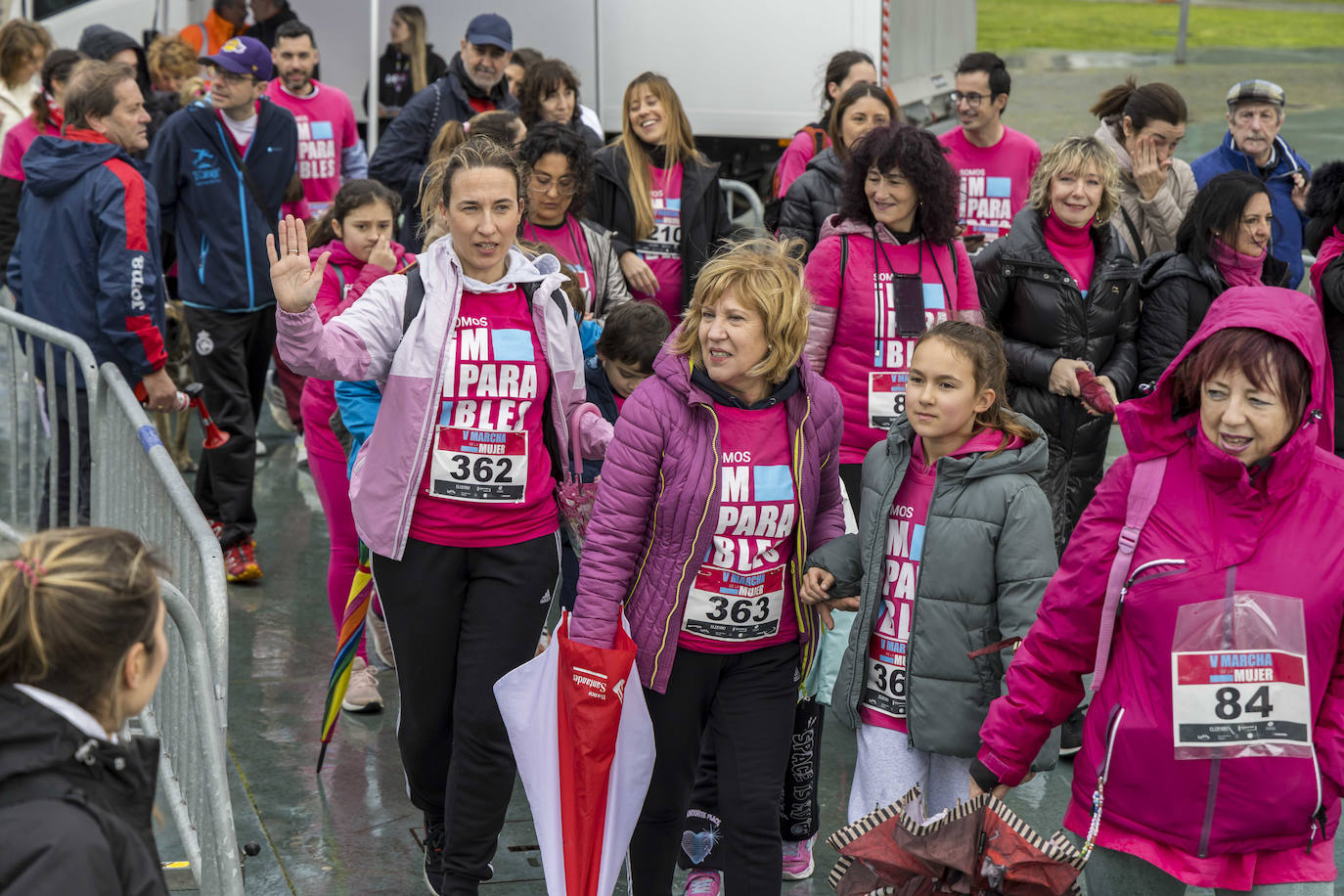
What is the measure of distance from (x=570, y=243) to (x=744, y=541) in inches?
86.1

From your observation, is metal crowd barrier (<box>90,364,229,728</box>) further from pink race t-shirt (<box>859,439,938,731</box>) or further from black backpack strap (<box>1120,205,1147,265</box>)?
black backpack strap (<box>1120,205,1147,265</box>)

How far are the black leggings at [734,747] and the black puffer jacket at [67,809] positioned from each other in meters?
1.79

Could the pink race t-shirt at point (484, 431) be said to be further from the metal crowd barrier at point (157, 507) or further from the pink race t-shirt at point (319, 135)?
the pink race t-shirt at point (319, 135)

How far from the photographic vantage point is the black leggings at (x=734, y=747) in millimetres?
3789

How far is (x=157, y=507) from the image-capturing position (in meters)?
4.14

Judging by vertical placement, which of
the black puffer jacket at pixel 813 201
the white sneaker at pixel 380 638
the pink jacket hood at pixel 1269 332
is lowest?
the white sneaker at pixel 380 638

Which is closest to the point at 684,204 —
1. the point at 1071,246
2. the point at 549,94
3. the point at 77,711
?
the point at 549,94

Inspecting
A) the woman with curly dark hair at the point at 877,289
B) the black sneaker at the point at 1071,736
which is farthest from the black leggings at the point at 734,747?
the black sneaker at the point at 1071,736

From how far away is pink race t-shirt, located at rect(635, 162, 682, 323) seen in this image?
6.63 meters

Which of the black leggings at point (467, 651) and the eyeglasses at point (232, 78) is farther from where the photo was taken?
the eyeglasses at point (232, 78)

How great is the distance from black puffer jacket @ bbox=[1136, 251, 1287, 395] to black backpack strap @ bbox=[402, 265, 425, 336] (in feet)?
9.38

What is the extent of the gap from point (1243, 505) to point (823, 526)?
131 centimetres

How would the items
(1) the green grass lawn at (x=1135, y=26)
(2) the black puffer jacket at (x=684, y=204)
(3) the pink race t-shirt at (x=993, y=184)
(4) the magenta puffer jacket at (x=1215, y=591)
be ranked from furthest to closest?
(1) the green grass lawn at (x=1135, y=26) → (3) the pink race t-shirt at (x=993, y=184) → (2) the black puffer jacket at (x=684, y=204) → (4) the magenta puffer jacket at (x=1215, y=591)

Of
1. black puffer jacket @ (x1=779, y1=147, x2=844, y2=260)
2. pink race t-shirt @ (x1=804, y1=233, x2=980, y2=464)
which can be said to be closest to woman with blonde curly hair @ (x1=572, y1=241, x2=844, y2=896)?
pink race t-shirt @ (x1=804, y1=233, x2=980, y2=464)
